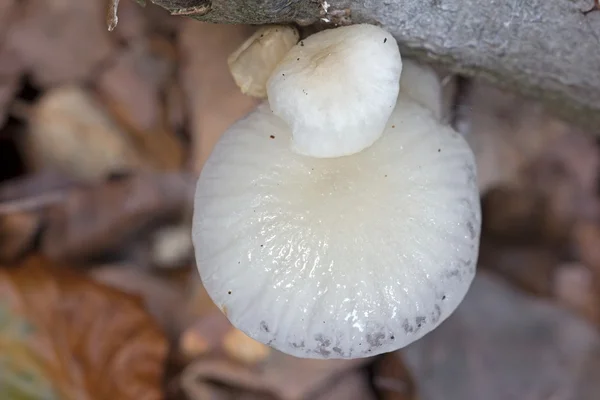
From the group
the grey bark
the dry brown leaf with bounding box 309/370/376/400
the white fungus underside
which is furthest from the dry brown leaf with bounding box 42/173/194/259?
the grey bark

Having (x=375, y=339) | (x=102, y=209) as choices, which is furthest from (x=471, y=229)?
(x=102, y=209)

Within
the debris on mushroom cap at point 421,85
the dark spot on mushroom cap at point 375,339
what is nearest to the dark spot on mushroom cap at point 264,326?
the dark spot on mushroom cap at point 375,339

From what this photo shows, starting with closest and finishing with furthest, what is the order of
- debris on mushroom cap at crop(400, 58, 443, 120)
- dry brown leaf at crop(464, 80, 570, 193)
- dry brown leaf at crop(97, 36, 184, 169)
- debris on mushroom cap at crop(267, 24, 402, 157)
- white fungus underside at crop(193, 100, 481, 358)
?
debris on mushroom cap at crop(267, 24, 402, 157)
white fungus underside at crop(193, 100, 481, 358)
debris on mushroom cap at crop(400, 58, 443, 120)
dry brown leaf at crop(464, 80, 570, 193)
dry brown leaf at crop(97, 36, 184, 169)

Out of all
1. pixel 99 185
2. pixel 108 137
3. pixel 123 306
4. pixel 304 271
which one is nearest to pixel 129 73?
pixel 108 137

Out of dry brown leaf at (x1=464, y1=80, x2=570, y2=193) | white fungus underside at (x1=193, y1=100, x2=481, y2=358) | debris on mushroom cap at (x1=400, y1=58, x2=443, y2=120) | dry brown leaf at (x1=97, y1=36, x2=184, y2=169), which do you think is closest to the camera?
white fungus underside at (x1=193, y1=100, x2=481, y2=358)

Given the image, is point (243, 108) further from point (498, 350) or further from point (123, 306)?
point (498, 350)

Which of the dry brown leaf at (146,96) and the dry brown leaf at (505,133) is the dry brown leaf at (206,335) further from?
the dry brown leaf at (505,133)

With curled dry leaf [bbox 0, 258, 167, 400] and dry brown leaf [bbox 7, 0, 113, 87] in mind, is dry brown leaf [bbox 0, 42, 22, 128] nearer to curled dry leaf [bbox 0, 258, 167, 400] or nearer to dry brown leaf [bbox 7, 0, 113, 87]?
dry brown leaf [bbox 7, 0, 113, 87]
